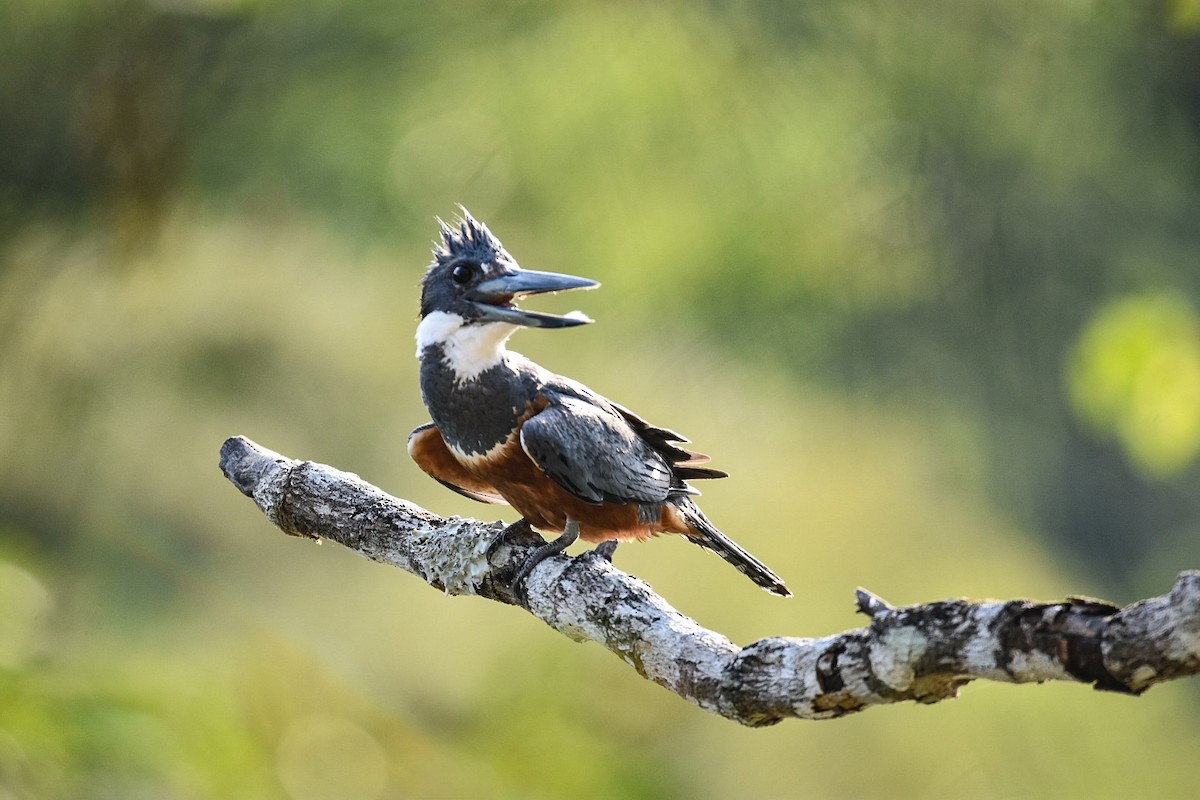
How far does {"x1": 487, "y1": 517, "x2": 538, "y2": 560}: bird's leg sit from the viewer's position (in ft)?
5.32

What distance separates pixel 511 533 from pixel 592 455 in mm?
167

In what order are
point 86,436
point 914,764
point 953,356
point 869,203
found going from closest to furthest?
point 869,203 < point 953,356 < point 86,436 < point 914,764

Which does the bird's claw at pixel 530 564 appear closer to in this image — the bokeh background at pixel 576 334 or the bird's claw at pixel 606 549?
the bird's claw at pixel 606 549

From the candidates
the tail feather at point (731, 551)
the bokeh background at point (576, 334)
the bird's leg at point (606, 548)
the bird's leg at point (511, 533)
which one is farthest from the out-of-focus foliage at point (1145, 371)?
the bird's leg at point (511, 533)

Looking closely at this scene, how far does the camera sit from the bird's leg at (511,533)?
5.32ft

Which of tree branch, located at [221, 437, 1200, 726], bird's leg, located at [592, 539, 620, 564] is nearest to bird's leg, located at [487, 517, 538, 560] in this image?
tree branch, located at [221, 437, 1200, 726]

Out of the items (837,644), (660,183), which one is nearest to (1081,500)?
(660,183)

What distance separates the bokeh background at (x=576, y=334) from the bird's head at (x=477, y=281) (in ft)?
1.51

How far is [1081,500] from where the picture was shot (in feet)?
16.4

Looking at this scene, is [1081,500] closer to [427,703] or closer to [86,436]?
[427,703]

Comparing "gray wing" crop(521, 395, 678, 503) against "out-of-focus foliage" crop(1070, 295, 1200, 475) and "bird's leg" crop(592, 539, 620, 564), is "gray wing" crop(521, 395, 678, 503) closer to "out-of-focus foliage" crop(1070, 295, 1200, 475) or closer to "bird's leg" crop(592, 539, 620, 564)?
"bird's leg" crop(592, 539, 620, 564)

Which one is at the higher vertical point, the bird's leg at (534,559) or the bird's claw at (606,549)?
the bird's claw at (606,549)

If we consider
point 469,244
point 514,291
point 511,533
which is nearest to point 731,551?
point 511,533

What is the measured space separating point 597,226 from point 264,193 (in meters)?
0.91
